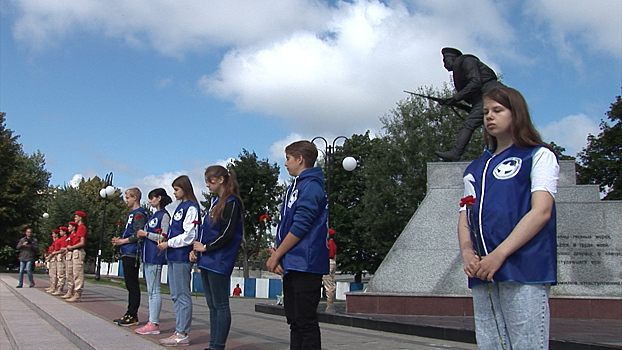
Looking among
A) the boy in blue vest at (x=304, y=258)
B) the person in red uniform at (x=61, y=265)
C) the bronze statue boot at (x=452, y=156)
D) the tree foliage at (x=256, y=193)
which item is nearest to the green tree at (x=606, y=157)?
the tree foliage at (x=256, y=193)

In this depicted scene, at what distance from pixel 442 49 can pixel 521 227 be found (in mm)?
10099

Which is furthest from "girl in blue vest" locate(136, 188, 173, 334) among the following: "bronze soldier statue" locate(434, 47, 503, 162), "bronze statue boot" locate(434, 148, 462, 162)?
"bronze statue boot" locate(434, 148, 462, 162)

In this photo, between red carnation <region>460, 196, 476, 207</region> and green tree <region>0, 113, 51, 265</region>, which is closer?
red carnation <region>460, 196, 476, 207</region>

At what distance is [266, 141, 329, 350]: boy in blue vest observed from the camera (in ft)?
12.5

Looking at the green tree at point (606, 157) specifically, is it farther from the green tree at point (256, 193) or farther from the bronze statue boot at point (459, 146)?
the bronze statue boot at point (459, 146)

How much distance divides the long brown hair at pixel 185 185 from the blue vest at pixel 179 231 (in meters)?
0.12

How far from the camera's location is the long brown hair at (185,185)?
6160 millimetres

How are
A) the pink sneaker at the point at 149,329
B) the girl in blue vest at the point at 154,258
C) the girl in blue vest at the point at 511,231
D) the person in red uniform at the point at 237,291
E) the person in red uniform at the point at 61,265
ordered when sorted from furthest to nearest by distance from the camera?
the person in red uniform at the point at 237,291, the person in red uniform at the point at 61,265, the girl in blue vest at the point at 154,258, the pink sneaker at the point at 149,329, the girl in blue vest at the point at 511,231

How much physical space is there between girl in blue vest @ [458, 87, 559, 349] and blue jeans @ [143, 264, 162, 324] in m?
4.89

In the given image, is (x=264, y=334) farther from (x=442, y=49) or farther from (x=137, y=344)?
(x=442, y=49)

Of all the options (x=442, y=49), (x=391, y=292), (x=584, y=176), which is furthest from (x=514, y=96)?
(x=584, y=176)

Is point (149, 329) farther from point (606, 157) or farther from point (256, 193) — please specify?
point (256, 193)

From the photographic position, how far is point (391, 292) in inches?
404

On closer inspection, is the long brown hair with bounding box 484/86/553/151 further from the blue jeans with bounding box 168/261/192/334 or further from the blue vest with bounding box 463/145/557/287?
the blue jeans with bounding box 168/261/192/334
